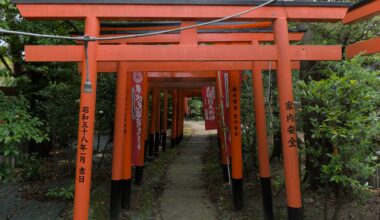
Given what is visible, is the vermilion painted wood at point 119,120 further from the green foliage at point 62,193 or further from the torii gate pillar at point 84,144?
the torii gate pillar at point 84,144

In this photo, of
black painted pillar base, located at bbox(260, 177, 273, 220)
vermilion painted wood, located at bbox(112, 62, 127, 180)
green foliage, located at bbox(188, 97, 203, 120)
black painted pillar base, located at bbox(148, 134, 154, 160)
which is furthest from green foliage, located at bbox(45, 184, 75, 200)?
green foliage, located at bbox(188, 97, 203, 120)

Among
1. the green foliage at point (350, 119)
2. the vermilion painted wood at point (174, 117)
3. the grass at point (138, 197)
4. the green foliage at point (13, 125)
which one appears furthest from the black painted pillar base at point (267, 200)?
the vermilion painted wood at point (174, 117)

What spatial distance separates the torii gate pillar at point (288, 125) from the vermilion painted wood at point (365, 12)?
1.65 meters


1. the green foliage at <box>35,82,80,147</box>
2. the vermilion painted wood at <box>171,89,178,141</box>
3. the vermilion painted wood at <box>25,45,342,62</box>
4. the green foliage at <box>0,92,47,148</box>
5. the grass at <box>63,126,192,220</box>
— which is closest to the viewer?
the green foliage at <box>0,92,47,148</box>

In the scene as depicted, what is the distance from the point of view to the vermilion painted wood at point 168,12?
16.0 feet

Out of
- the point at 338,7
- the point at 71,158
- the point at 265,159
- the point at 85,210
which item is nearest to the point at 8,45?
the point at 71,158

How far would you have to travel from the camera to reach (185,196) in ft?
29.3

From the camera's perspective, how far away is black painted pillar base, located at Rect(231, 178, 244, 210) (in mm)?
7543

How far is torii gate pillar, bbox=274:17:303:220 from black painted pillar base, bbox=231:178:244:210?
2506 millimetres

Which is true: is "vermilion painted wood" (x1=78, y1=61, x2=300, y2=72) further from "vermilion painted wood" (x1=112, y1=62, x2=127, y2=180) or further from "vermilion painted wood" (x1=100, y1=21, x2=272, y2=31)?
"vermilion painted wood" (x1=100, y1=21, x2=272, y2=31)

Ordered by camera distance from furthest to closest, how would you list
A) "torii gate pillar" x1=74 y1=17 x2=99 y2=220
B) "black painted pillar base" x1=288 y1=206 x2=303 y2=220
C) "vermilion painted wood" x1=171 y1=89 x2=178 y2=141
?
"vermilion painted wood" x1=171 y1=89 x2=178 y2=141
"black painted pillar base" x1=288 y1=206 x2=303 y2=220
"torii gate pillar" x1=74 y1=17 x2=99 y2=220

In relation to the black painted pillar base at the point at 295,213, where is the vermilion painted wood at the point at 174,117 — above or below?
above

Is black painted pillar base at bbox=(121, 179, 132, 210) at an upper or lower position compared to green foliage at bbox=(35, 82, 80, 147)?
lower

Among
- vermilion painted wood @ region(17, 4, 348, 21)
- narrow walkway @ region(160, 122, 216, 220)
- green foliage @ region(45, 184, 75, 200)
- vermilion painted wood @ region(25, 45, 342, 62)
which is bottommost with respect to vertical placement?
narrow walkway @ region(160, 122, 216, 220)
